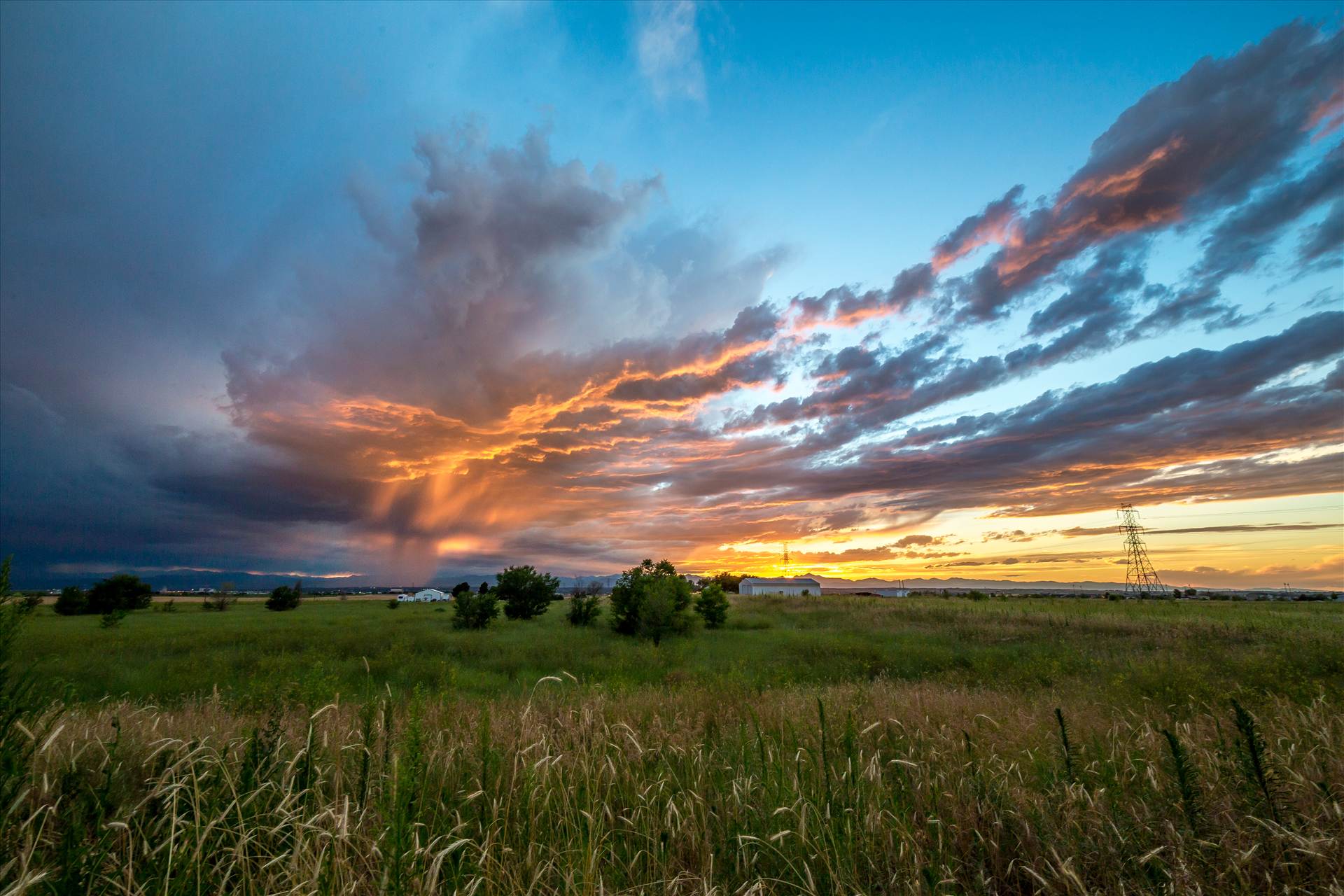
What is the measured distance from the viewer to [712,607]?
40.3 meters

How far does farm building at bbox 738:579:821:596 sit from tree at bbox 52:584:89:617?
322ft

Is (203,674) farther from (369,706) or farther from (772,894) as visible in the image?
(772,894)

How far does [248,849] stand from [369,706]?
954 mm

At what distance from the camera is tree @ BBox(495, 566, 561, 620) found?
4453 centimetres

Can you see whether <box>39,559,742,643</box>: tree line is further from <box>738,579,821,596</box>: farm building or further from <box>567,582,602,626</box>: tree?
<box>738,579,821,596</box>: farm building

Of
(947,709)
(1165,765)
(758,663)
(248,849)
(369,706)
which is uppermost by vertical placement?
(369,706)

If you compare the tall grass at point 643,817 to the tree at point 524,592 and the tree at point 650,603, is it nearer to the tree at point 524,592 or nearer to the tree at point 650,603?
the tree at point 650,603

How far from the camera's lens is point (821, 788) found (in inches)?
172

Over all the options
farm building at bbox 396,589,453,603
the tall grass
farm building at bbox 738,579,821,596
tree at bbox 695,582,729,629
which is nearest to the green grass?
tree at bbox 695,582,729,629

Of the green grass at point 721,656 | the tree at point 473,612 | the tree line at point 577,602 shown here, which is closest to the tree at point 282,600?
the tree line at point 577,602

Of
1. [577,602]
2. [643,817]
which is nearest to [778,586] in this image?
[577,602]

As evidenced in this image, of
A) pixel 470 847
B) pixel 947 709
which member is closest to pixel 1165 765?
pixel 947 709

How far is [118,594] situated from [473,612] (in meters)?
44.2

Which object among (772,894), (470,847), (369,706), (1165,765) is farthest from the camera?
(1165,765)
